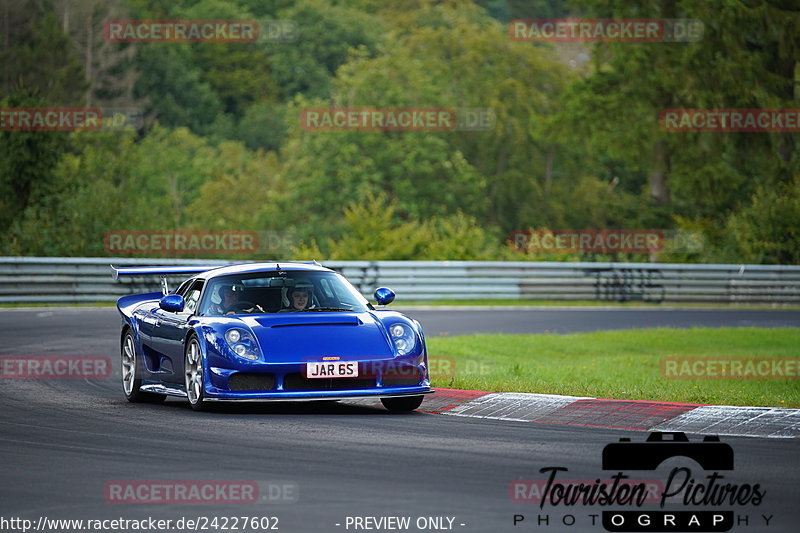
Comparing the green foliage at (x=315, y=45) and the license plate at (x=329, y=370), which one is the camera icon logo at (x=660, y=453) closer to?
the license plate at (x=329, y=370)

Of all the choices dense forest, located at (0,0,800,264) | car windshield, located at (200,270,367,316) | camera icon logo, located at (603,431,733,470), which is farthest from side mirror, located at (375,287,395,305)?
dense forest, located at (0,0,800,264)

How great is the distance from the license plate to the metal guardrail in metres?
18.5

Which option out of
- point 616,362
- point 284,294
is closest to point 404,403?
point 284,294

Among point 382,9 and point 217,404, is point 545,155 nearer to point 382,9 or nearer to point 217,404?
point 382,9

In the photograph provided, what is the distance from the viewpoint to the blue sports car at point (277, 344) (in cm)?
1266

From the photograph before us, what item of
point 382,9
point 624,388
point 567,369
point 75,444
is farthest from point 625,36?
point 382,9

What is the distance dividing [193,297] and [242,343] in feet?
5.42

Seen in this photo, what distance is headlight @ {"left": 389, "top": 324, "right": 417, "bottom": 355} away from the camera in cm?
1305

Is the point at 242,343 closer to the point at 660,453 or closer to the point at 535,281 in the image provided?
the point at 660,453

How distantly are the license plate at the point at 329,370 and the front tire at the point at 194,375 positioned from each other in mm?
965

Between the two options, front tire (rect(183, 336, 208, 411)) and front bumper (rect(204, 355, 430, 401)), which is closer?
front bumper (rect(204, 355, 430, 401))

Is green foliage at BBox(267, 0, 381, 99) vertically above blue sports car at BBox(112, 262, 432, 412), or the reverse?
green foliage at BBox(267, 0, 381, 99)

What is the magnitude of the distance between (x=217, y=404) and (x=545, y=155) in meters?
67.3

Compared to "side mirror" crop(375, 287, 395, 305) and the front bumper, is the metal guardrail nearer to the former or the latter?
"side mirror" crop(375, 287, 395, 305)
